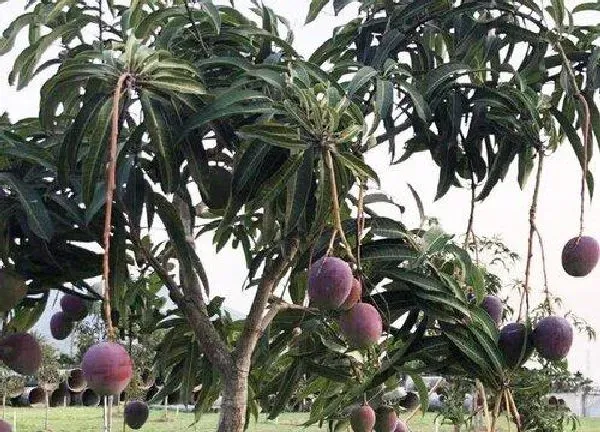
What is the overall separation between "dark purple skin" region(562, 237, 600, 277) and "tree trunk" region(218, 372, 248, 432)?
1.89 feet

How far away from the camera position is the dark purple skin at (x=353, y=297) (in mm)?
1203

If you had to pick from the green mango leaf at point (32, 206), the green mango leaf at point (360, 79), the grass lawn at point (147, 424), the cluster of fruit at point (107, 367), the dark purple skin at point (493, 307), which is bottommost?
the grass lawn at point (147, 424)

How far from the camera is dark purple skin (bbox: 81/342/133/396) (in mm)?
933

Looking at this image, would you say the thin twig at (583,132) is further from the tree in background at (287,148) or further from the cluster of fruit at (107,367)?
the cluster of fruit at (107,367)

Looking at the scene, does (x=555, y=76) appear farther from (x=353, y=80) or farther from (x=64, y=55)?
(x=64, y=55)

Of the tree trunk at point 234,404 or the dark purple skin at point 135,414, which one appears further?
the dark purple skin at point 135,414

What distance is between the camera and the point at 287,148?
51.7 inches

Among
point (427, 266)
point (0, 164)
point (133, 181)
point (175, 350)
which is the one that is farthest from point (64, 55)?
point (427, 266)

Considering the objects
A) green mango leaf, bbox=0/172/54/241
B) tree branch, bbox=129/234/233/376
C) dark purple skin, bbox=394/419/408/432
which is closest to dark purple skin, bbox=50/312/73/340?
tree branch, bbox=129/234/233/376

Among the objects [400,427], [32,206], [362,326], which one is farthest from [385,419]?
[32,206]

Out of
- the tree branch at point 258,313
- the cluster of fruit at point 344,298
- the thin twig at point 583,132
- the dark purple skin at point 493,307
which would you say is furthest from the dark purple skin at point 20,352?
the thin twig at point 583,132

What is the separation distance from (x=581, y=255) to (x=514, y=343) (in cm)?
16

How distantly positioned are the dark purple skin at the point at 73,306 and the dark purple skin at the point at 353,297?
641 millimetres

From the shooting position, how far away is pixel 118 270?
1453 mm
